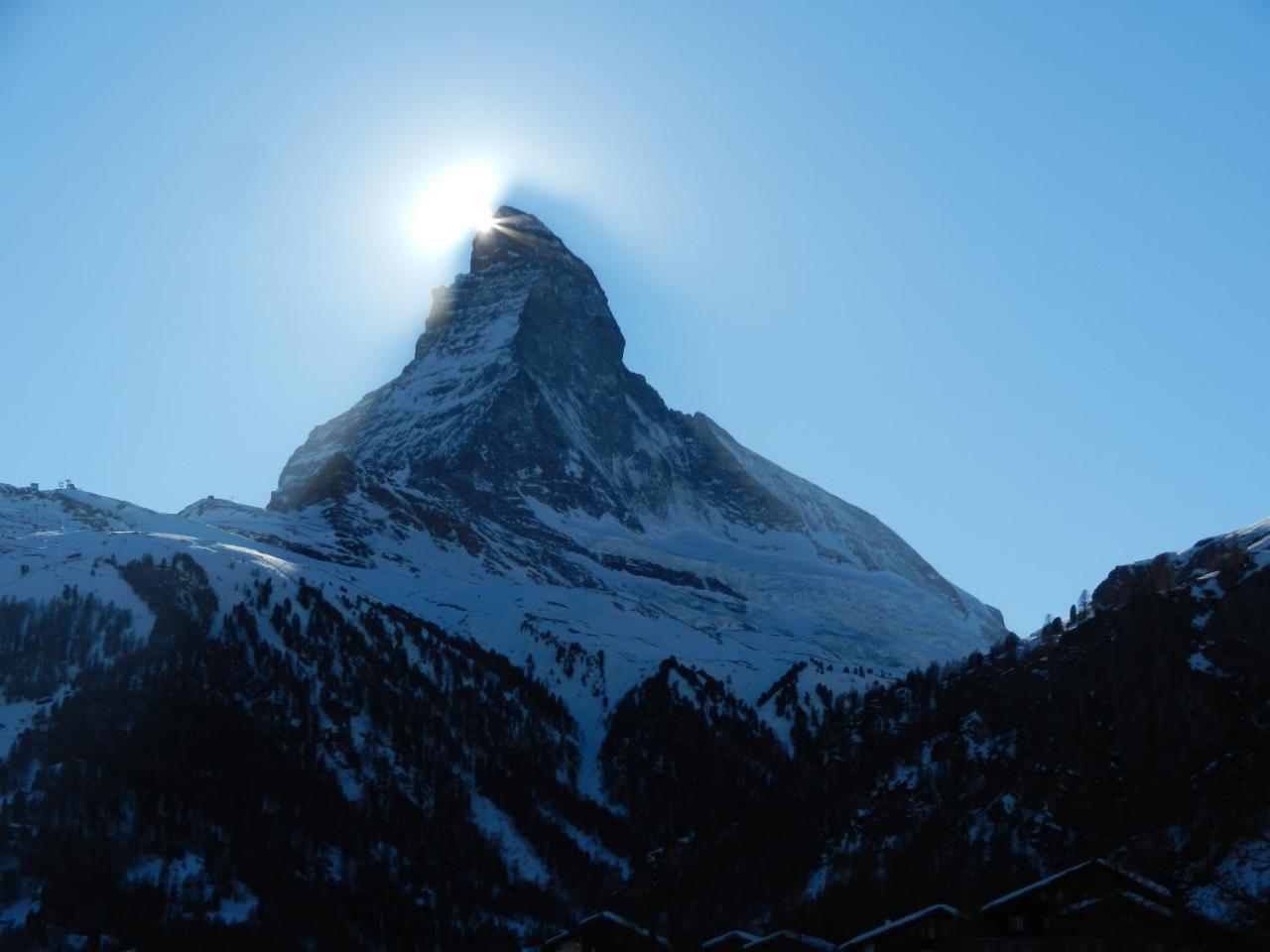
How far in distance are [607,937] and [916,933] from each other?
24599 mm

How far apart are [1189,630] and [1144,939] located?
67.1 m

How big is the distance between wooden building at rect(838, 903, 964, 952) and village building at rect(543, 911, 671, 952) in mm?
19067

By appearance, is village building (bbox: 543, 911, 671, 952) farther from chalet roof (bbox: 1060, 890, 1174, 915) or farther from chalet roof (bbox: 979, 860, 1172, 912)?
chalet roof (bbox: 1060, 890, 1174, 915)

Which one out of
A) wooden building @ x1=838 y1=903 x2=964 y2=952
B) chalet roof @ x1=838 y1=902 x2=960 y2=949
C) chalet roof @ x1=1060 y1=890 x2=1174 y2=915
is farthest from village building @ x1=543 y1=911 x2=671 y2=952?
chalet roof @ x1=1060 y1=890 x2=1174 y2=915

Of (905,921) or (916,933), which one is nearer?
(905,921)

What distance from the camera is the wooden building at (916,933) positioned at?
105m

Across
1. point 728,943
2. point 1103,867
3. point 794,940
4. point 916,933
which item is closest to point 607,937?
point 728,943

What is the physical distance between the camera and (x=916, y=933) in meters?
107

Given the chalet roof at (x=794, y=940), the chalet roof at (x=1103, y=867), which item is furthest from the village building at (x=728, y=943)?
the chalet roof at (x=1103, y=867)

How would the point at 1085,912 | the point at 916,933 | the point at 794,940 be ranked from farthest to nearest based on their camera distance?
1. the point at 794,940
2. the point at 916,933
3. the point at 1085,912

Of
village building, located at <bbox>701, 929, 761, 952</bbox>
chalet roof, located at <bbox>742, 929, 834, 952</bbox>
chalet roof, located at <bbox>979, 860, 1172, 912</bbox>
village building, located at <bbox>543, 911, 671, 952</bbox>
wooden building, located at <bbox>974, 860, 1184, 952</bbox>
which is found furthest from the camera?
village building, located at <bbox>543, 911, 671, 952</bbox>

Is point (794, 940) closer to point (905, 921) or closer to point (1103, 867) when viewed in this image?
point (905, 921)

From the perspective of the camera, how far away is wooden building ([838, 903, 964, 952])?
105 meters

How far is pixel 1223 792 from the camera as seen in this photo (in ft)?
422
